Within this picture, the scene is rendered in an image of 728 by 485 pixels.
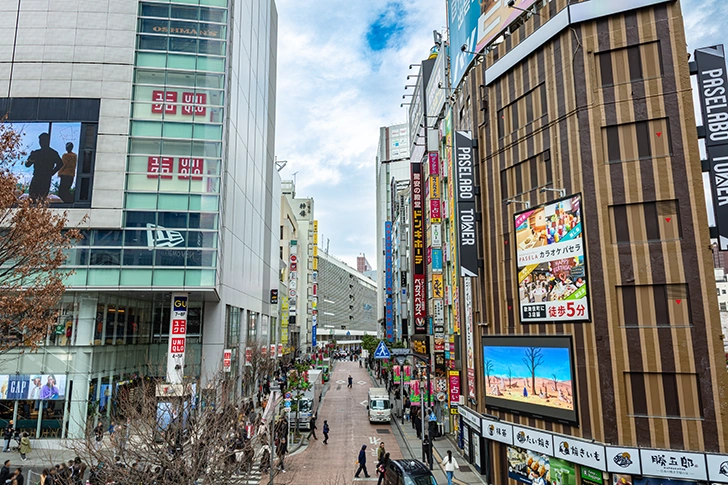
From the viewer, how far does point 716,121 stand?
53.8 ft

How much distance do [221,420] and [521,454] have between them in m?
12.3

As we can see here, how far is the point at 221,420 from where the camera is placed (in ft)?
51.4

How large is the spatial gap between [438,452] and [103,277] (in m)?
22.3

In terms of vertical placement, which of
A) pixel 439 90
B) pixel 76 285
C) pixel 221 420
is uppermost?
pixel 439 90

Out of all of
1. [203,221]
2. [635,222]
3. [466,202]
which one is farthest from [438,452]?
[203,221]

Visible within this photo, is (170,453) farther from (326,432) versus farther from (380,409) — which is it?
(380,409)

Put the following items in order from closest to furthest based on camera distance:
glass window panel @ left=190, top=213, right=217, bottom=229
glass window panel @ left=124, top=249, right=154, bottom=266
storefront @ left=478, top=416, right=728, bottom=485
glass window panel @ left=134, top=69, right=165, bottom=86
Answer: storefront @ left=478, top=416, right=728, bottom=485 → glass window panel @ left=124, top=249, right=154, bottom=266 → glass window panel @ left=190, top=213, right=217, bottom=229 → glass window panel @ left=134, top=69, right=165, bottom=86

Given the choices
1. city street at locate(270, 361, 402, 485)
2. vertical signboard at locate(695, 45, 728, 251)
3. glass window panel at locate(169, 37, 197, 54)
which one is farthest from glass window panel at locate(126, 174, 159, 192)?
vertical signboard at locate(695, 45, 728, 251)

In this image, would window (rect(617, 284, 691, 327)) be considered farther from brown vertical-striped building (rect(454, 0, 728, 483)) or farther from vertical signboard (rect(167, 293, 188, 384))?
vertical signboard (rect(167, 293, 188, 384))

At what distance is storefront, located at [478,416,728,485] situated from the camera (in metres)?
15.4

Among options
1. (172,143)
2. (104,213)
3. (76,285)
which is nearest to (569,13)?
(172,143)

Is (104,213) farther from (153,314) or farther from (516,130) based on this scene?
(516,130)

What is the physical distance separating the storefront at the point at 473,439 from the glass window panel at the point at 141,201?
72.8 feet

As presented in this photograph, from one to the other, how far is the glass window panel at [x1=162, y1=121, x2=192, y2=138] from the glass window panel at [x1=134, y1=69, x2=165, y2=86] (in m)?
3.03
